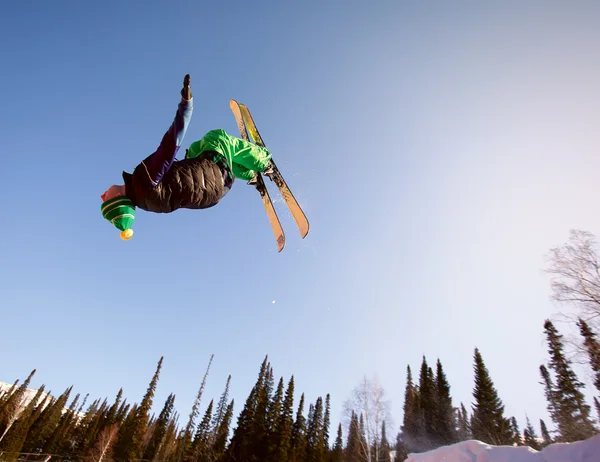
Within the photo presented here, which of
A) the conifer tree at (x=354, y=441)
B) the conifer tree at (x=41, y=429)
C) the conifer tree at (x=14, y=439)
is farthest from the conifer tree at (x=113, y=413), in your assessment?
the conifer tree at (x=354, y=441)

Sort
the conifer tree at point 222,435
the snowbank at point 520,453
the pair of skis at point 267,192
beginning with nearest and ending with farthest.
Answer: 1. the snowbank at point 520,453
2. the pair of skis at point 267,192
3. the conifer tree at point 222,435

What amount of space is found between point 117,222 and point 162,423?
2183 inches

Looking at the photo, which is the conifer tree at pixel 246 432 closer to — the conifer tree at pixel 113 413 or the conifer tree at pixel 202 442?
the conifer tree at pixel 202 442

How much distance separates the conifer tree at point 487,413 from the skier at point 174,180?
28.0 meters

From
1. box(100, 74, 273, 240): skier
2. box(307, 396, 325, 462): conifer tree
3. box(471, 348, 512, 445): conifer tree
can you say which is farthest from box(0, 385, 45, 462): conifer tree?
box(100, 74, 273, 240): skier

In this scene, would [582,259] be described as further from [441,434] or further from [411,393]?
[411,393]

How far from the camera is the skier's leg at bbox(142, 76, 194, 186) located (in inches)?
94.9

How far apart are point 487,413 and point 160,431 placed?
1635 inches

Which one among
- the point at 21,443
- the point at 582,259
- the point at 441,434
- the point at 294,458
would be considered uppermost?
the point at 582,259

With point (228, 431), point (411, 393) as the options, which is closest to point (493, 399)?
point (411, 393)

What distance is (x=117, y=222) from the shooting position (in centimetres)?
250

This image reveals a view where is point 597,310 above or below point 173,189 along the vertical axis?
above

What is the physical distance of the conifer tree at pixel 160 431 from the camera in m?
42.0

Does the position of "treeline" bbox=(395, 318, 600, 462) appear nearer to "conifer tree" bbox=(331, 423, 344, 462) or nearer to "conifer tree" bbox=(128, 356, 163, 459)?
"conifer tree" bbox=(331, 423, 344, 462)
